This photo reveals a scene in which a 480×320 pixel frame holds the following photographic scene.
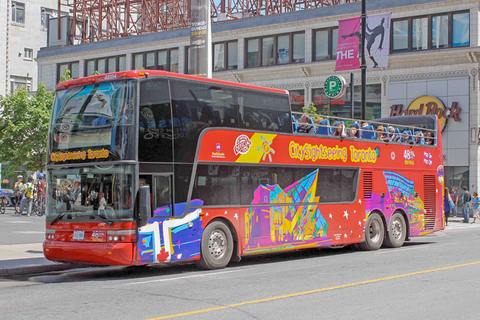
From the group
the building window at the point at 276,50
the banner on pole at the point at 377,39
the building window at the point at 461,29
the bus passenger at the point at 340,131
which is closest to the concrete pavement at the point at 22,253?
the bus passenger at the point at 340,131

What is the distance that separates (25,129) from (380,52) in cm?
2558

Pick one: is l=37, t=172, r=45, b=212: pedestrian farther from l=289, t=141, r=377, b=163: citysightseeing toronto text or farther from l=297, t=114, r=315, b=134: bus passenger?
l=297, t=114, r=315, b=134: bus passenger

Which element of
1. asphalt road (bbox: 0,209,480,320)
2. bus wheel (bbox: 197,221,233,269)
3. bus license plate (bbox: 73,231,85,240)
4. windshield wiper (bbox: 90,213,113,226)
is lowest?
asphalt road (bbox: 0,209,480,320)

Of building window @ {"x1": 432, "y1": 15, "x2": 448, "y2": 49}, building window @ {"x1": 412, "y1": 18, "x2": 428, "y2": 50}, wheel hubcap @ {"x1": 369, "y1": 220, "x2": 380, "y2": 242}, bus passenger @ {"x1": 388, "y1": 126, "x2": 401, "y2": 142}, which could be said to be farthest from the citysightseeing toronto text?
building window @ {"x1": 412, "y1": 18, "x2": 428, "y2": 50}

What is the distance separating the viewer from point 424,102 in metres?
37.8

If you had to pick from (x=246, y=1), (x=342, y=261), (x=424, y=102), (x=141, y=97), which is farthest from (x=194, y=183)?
(x=246, y=1)

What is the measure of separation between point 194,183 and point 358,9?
101ft

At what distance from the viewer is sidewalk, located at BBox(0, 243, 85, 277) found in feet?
42.8

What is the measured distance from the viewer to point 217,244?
→ 540 inches

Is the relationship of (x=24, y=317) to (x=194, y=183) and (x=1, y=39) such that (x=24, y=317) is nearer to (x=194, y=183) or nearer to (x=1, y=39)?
(x=194, y=183)

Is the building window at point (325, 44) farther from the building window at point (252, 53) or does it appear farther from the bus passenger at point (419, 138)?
the bus passenger at point (419, 138)

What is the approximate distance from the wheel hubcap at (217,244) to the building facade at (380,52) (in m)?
20.5

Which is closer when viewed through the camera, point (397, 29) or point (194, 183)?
point (194, 183)

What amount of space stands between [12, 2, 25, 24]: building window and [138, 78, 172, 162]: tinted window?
6885 centimetres
